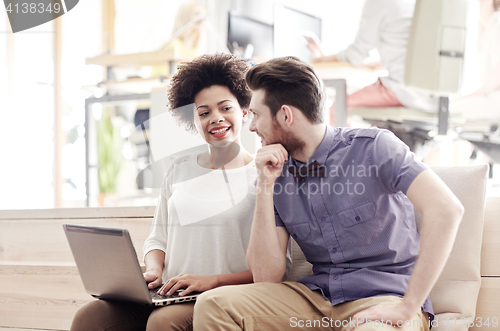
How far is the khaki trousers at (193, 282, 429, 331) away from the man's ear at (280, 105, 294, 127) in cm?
36

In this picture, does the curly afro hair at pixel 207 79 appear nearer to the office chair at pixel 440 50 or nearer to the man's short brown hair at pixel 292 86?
the man's short brown hair at pixel 292 86

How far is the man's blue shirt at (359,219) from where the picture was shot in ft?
3.10

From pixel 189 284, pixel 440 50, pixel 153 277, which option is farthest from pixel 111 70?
pixel 189 284

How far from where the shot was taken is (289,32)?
2.82m

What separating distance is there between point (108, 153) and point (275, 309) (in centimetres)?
274

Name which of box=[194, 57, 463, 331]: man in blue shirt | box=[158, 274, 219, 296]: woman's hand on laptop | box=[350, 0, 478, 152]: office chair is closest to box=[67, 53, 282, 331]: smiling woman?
box=[158, 274, 219, 296]: woman's hand on laptop

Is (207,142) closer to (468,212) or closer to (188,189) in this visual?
(188,189)

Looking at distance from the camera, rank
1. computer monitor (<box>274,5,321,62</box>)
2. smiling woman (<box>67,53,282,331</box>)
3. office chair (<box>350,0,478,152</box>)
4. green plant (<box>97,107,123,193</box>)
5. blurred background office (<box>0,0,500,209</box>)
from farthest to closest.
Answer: green plant (<box>97,107,123,193</box>)
computer monitor (<box>274,5,321,62</box>)
blurred background office (<box>0,0,500,209</box>)
office chair (<box>350,0,478,152</box>)
smiling woman (<box>67,53,282,331</box>)

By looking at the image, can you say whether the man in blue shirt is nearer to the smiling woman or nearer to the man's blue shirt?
the man's blue shirt

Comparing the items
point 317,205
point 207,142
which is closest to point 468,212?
point 317,205

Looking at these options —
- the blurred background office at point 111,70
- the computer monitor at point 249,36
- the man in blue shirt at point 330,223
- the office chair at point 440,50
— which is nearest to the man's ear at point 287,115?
the man in blue shirt at point 330,223

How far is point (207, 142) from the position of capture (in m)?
1.27

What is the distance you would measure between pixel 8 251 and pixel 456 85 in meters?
2.02

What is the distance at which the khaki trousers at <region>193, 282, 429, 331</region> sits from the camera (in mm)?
899
